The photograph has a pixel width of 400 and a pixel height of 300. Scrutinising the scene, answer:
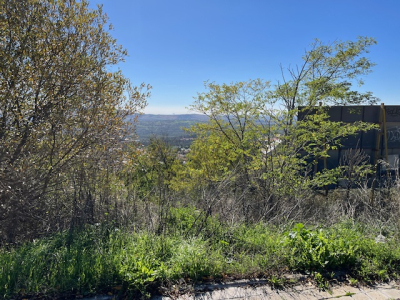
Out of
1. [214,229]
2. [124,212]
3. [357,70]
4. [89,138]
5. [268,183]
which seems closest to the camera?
[214,229]

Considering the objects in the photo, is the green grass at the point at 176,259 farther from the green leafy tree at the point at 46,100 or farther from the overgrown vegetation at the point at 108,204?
the green leafy tree at the point at 46,100

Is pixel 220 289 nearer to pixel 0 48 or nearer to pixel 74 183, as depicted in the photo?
pixel 74 183

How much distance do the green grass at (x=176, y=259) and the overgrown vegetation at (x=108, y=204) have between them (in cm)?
1

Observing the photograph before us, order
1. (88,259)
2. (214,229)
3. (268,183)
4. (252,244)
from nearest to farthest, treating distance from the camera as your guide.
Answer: (88,259)
(252,244)
(214,229)
(268,183)

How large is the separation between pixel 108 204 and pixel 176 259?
6.75 ft

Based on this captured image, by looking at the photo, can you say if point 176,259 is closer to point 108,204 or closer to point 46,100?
point 108,204

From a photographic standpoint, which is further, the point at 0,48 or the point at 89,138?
the point at 89,138

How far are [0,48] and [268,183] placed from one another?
5382 millimetres

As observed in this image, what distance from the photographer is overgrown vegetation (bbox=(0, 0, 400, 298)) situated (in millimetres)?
2662

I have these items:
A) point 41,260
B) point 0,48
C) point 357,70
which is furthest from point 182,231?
point 357,70

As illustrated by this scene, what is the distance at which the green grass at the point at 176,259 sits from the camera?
2.38 meters

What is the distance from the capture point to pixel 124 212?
411 cm

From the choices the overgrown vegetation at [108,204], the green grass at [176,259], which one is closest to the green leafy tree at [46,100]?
the overgrown vegetation at [108,204]

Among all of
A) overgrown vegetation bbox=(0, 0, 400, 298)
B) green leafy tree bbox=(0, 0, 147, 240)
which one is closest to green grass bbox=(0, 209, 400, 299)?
overgrown vegetation bbox=(0, 0, 400, 298)
